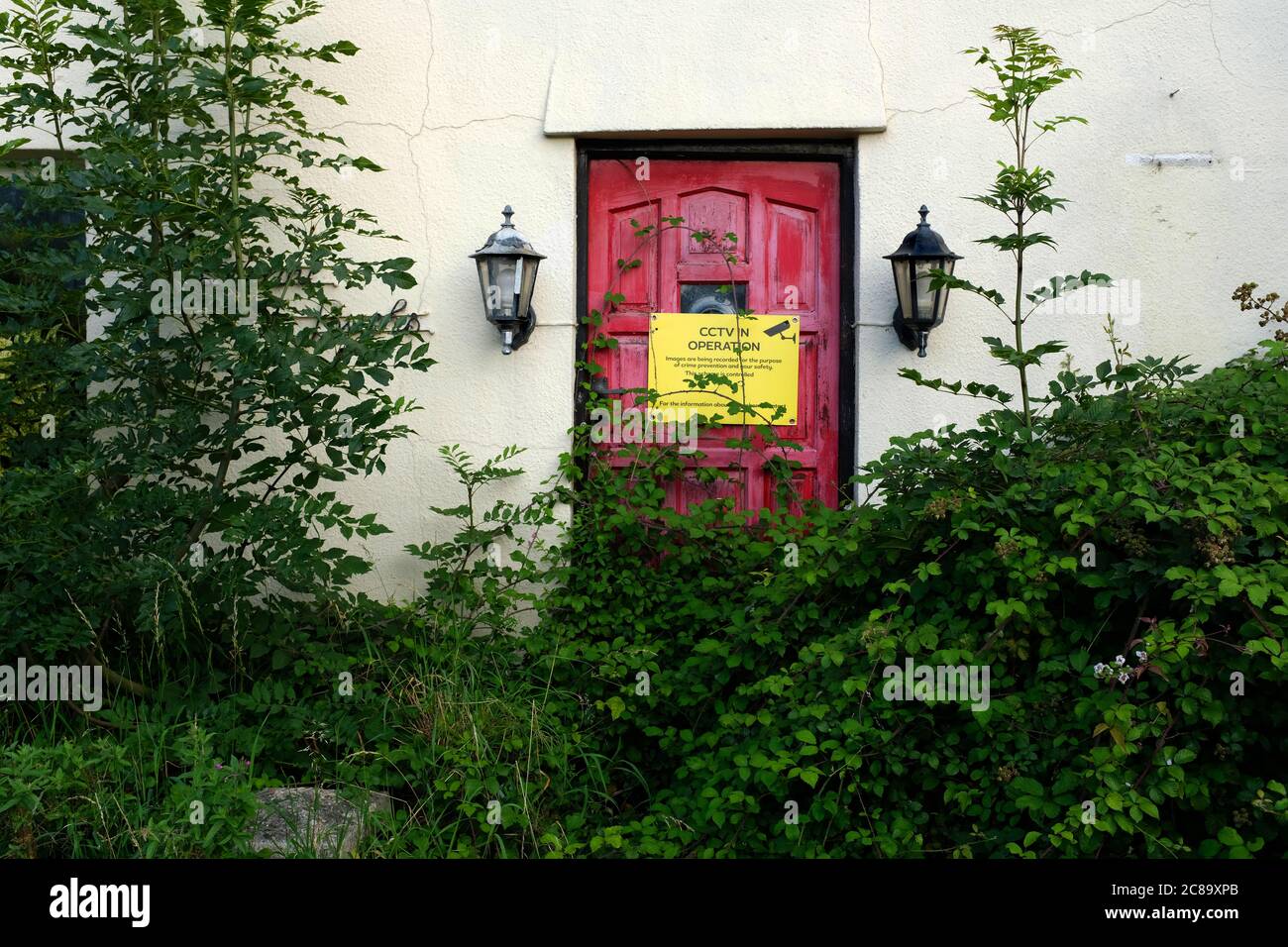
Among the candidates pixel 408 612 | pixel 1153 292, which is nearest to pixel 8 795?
pixel 408 612

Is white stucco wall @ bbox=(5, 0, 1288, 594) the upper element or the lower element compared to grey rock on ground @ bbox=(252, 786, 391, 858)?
upper

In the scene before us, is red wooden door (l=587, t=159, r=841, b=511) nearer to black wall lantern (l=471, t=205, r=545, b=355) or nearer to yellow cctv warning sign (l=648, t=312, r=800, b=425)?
yellow cctv warning sign (l=648, t=312, r=800, b=425)

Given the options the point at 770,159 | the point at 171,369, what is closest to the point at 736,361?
the point at 770,159

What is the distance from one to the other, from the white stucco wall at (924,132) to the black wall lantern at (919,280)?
13cm

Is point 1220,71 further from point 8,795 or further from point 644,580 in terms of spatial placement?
point 8,795

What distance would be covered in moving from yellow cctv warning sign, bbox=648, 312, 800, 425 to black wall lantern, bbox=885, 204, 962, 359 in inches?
20.6

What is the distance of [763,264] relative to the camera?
16.8 ft

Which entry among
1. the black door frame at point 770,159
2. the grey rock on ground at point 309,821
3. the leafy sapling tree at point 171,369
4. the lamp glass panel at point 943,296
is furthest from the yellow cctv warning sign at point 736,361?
the grey rock on ground at point 309,821

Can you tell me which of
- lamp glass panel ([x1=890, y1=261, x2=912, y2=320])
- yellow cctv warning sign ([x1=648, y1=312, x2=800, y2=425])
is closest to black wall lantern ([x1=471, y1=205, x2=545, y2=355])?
yellow cctv warning sign ([x1=648, y1=312, x2=800, y2=425])

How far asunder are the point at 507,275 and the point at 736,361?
1.14 metres

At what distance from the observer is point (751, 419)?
5062 millimetres

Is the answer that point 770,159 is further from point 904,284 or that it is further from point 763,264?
point 904,284

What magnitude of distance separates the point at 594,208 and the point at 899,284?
149cm

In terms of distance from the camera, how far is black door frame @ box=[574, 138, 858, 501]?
5055mm
